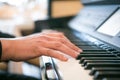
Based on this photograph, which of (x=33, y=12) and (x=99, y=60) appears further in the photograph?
(x=33, y=12)

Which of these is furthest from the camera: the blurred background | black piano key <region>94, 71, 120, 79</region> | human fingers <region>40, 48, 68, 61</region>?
the blurred background

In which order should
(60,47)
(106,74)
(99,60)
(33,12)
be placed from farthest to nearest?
(33,12)
(60,47)
(99,60)
(106,74)

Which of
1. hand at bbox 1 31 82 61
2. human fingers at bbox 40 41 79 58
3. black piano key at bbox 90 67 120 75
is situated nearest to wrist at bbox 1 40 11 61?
hand at bbox 1 31 82 61

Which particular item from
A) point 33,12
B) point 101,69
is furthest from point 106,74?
point 33,12

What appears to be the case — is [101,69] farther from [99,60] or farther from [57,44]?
[57,44]

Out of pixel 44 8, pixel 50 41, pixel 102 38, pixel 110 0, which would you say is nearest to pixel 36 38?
pixel 50 41

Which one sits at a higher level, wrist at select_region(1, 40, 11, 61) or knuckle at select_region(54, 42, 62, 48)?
knuckle at select_region(54, 42, 62, 48)

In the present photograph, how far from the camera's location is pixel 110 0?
1.09m

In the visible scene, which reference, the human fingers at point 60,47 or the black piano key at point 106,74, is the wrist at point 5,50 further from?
the black piano key at point 106,74

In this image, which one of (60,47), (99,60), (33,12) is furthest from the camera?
(33,12)

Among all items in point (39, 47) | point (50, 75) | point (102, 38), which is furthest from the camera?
point (102, 38)

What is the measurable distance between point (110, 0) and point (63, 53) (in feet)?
1.54

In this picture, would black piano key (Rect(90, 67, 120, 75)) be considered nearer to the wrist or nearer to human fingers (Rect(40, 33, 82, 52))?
human fingers (Rect(40, 33, 82, 52))

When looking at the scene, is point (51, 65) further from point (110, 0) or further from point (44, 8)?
point (44, 8)
